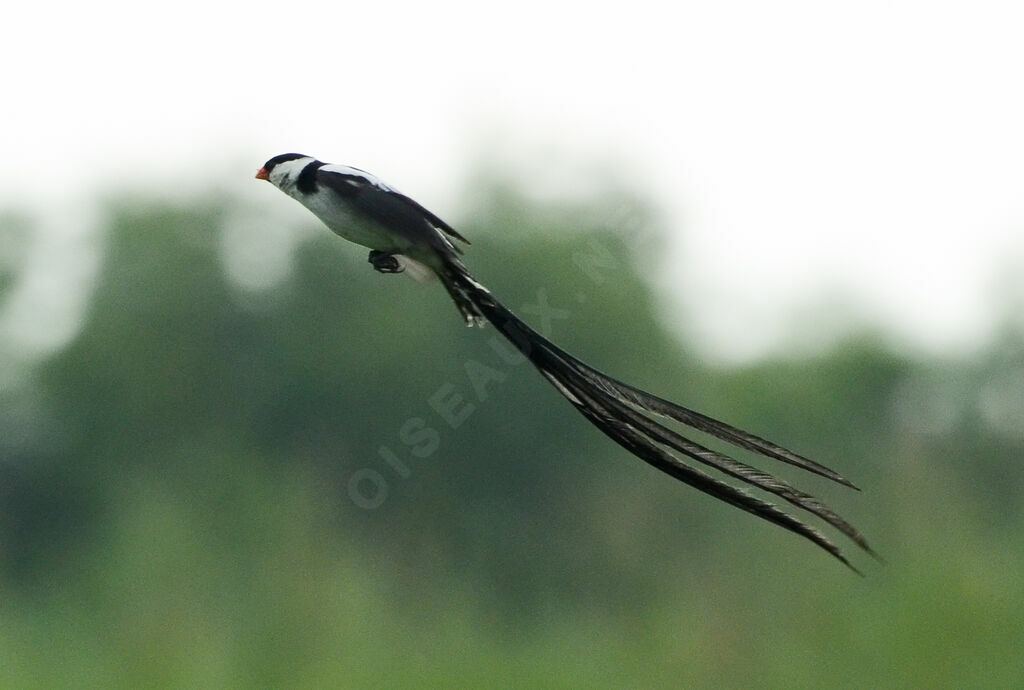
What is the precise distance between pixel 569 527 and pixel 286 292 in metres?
4.77

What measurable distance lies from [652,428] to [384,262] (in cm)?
37

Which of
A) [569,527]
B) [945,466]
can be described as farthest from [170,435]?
[945,466]

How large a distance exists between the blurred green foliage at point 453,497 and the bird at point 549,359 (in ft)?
31.4

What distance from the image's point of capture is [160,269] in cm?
2003

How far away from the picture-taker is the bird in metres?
1.73

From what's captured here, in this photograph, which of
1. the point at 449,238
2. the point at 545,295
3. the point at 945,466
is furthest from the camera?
the point at 545,295

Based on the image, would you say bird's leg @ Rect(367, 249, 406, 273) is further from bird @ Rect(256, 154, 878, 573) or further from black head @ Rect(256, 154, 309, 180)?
black head @ Rect(256, 154, 309, 180)

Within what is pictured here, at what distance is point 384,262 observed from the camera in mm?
1799

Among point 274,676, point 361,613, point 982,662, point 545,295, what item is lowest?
point 274,676

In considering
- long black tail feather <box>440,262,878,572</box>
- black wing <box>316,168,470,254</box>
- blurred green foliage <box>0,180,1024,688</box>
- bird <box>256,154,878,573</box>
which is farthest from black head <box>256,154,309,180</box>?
blurred green foliage <box>0,180,1024,688</box>

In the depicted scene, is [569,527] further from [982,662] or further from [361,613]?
[982,662]

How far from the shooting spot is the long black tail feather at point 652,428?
67.1 inches

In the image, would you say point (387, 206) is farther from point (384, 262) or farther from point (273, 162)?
point (273, 162)

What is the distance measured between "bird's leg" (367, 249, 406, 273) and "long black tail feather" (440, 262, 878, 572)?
74 mm
